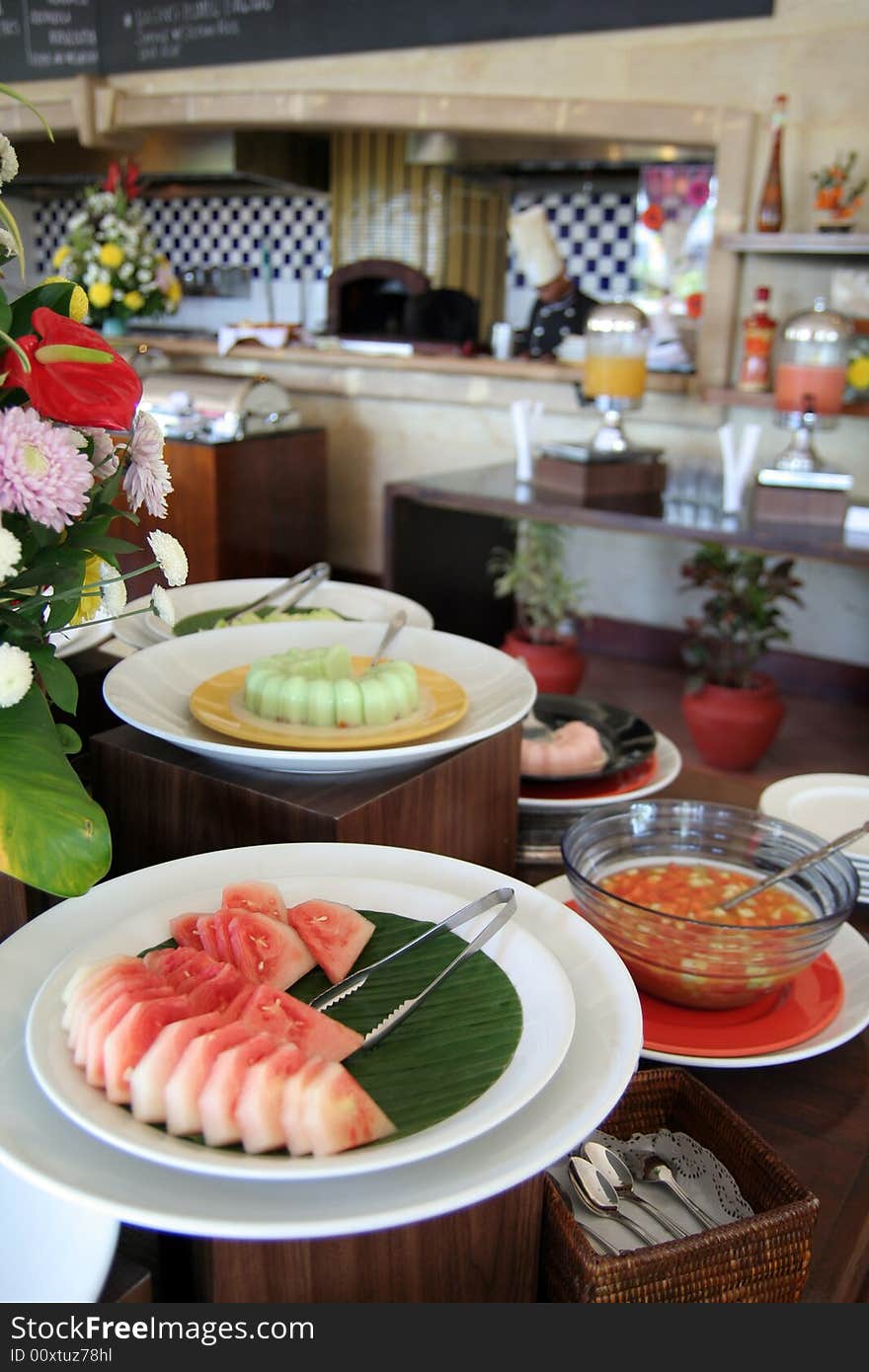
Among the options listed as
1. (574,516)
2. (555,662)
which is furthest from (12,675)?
(555,662)

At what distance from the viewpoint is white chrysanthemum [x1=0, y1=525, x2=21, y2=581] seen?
62 cm

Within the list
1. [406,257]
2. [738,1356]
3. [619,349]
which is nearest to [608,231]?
[406,257]

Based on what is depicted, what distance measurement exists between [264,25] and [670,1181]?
5.20 meters

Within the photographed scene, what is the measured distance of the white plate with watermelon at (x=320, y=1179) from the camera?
1.85ft

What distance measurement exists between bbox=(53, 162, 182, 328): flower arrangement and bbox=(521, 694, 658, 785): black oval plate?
3957 mm

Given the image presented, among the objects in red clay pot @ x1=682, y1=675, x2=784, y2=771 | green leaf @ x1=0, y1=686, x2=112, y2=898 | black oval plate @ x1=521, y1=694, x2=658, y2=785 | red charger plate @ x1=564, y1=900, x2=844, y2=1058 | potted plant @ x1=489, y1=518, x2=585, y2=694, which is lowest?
red clay pot @ x1=682, y1=675, x2=784, y2=771

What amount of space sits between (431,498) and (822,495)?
1.08m

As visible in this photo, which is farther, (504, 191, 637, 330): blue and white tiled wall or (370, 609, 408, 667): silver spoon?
(504, 191, 637, 330): blue and white tiled wall

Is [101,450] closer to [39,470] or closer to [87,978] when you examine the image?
[39,470]

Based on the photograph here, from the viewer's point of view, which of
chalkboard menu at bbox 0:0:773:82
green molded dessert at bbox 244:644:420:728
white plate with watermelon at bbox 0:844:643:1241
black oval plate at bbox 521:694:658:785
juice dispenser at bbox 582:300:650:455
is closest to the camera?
white plate with watermelon at bbox 0:844:643:1241

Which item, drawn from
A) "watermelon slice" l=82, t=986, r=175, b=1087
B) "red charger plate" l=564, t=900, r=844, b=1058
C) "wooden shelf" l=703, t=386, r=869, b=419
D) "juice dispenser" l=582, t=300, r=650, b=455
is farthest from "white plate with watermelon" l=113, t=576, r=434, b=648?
"wooden shelf" l=703, t=386, r=869, b=419

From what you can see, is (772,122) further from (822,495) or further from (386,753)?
(386,753)

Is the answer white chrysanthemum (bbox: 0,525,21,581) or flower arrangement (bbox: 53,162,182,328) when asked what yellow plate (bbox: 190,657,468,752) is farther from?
flower arrangement (bbox: 53,162,182,328)

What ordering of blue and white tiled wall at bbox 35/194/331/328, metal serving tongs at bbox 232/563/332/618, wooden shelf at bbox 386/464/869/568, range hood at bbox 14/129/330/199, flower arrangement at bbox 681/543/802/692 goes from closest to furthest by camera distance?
metal serving tongs at bbox 232/563/332/618 < wooden shelf at bbox 386/464/869/568 < flower arrangement at bbox 681/543/802/692 < range hood at bbox 14/129/330/199 < blue and white tiled wall at bbox 35/194/331/328
